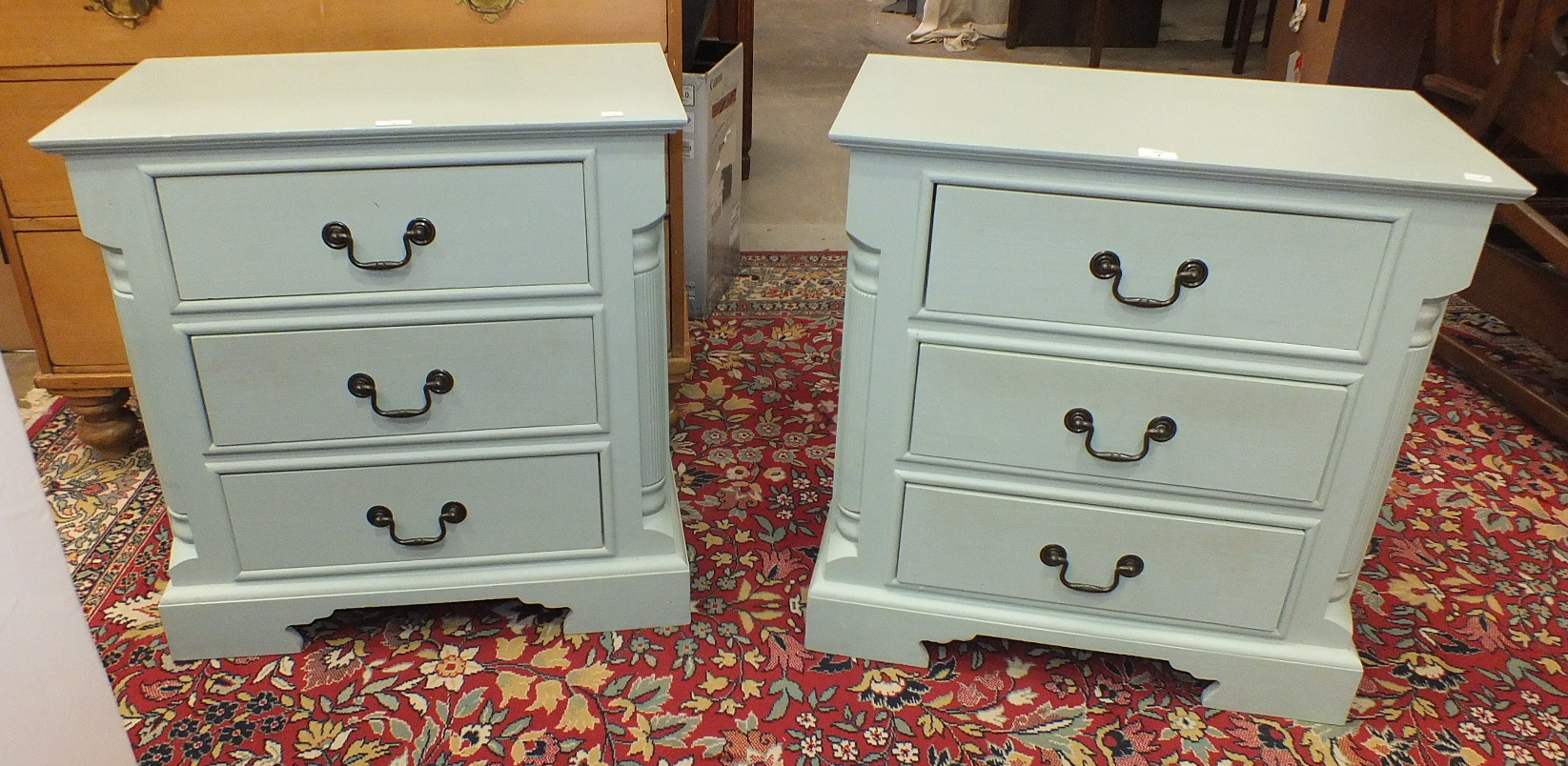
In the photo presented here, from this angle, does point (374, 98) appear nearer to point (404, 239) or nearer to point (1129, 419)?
point (404, 239)

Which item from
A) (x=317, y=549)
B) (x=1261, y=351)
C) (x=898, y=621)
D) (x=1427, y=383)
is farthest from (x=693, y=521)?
(x=1427, y=383)

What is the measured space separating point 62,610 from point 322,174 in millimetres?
709

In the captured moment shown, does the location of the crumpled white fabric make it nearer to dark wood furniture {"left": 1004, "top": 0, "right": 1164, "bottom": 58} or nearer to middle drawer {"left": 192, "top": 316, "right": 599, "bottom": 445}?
dark wood furniture {"left": 1004, "top": 0, "right": 1164, "bottom": 58}

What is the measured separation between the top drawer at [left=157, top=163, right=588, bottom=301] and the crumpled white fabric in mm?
4063

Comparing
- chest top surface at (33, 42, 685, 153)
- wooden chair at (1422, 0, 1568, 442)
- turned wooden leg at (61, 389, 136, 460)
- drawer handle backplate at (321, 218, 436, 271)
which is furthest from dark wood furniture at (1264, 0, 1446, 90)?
turned wooden leg at (61, 389, 136, 460)

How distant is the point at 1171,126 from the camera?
3.85 feet

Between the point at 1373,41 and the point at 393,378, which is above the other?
the point at 1373,41

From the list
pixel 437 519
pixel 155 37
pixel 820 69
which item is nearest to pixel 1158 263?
pixel 437 519

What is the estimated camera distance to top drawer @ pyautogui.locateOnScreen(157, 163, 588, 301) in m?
1.16

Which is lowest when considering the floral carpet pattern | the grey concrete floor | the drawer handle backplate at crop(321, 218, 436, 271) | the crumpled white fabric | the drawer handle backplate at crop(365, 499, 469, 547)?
the floral carpet pattern

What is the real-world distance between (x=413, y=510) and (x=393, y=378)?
183 mm

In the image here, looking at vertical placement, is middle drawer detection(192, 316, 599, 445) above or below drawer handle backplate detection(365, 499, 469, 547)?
above

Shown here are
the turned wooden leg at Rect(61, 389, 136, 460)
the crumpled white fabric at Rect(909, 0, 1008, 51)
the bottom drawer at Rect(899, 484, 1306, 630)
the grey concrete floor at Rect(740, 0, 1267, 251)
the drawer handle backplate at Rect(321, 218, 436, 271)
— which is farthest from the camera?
the crumpled white fabric at Rect(909, 0, 1008, 51)

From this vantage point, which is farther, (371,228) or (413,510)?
(413,510)
